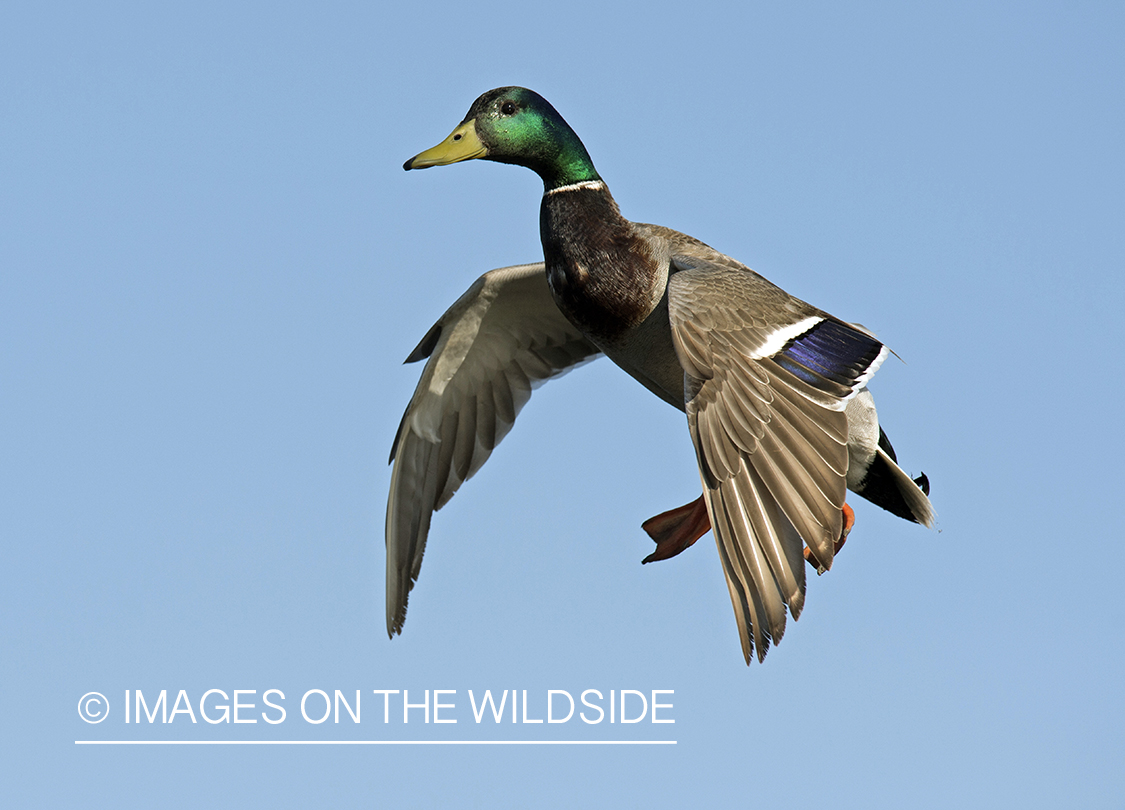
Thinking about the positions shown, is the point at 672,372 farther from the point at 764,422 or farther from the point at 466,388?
the point at 466,388

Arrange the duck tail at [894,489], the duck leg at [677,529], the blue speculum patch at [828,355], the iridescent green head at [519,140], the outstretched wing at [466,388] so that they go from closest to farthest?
the blue speculum patch at [828,355]
the iridescent green head at [519,140]
the duck leg at [677,529]
the duck tail at [894,489]
the outstretched wing at [466,388]

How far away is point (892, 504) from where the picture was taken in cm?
973

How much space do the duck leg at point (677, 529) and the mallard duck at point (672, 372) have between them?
11 millimetres

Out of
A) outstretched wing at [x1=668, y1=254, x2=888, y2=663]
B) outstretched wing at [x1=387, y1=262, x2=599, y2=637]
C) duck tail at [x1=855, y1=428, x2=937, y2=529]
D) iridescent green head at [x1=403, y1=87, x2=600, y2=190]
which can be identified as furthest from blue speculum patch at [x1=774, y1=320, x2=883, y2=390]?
→ outstretched wing at [x1=387, y1=262, x2=599, y2=637]

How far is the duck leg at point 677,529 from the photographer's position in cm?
917

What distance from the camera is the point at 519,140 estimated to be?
8867mm

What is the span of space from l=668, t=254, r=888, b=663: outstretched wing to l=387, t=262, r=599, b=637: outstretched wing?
2.49 meters

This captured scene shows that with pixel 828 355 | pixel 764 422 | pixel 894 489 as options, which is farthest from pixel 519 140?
pixel 894 489

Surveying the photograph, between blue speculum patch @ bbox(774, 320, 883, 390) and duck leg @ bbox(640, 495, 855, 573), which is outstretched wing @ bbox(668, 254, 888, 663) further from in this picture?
duck leg @ bbox(640, 495, 855, 573)

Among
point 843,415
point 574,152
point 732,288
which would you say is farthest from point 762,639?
point 574,152

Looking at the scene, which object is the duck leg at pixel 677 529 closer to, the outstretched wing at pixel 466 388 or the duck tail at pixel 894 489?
the duck tail at pixel 894 489

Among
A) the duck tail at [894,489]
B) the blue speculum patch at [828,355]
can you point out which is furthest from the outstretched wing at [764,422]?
the duck tail at [894,489]

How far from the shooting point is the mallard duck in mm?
7277

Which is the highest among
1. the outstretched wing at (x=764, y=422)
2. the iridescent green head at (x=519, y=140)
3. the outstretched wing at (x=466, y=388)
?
the iridescent green head at (x=519, y=140)
